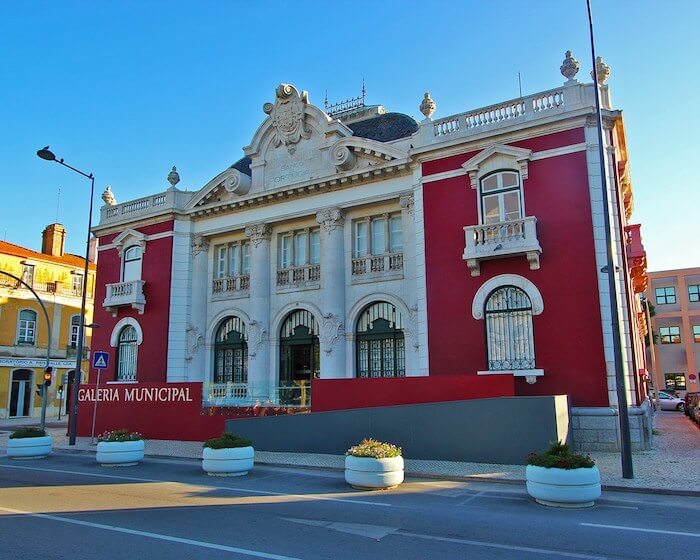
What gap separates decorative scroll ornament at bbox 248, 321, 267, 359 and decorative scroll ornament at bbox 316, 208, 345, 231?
16.6 ft

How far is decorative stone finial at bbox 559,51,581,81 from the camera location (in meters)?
18.4

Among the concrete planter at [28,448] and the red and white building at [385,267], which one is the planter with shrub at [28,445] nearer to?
the concrete planter at [28,448]

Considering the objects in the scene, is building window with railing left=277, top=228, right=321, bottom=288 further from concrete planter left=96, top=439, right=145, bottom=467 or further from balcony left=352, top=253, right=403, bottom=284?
concrete planter left=96, top=439, right=145, bottom=467

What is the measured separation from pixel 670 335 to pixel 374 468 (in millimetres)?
58665

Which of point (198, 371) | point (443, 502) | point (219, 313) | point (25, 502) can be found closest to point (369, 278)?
point (219, 313)

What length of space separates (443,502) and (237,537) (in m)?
4.05

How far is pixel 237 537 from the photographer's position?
7.60 m

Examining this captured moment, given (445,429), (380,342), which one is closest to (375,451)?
(445,429)

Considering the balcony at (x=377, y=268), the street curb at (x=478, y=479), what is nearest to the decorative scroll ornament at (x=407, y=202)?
the balcony at (x=377, y=268)

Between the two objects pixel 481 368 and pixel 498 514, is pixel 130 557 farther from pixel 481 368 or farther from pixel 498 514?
pixel 481 368

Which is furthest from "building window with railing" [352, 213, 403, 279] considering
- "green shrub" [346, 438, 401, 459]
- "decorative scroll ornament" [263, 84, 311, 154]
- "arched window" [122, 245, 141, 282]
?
"arched window" [122, 245, 141, 282]

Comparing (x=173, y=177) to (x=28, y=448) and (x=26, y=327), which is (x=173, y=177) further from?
(x=26, y=327)

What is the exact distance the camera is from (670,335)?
60188mm

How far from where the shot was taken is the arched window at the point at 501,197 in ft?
62.2
